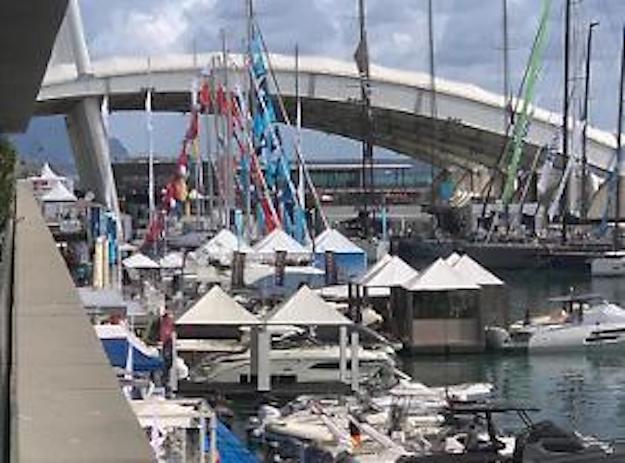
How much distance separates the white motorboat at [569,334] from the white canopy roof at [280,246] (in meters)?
12.3

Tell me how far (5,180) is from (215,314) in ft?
33.1

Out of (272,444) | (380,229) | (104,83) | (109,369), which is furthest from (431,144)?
(109,369)

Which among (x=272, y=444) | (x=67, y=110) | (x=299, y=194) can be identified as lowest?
(x=272, y=444)

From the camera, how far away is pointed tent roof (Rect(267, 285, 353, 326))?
32.5 metres

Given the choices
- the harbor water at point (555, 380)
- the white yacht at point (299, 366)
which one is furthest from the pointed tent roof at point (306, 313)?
the harbor water at point (555, 380)

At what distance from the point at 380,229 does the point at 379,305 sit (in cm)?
5675

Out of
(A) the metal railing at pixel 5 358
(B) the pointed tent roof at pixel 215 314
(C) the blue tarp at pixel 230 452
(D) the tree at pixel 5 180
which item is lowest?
(C) the blue tarp at pixel 230 452

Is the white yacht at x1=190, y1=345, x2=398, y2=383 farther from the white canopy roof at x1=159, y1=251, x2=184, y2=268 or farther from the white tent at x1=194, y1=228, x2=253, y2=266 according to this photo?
the white tent at x1=194, y1=228, x2=253, y2=266

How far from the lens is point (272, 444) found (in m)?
23.7

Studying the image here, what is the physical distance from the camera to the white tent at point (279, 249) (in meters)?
52.0

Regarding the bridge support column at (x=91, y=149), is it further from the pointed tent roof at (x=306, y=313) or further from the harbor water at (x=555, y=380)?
the pointed tent roof at (x=306, y=313)

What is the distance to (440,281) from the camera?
40594 millimetres

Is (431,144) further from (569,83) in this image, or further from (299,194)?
(299,194)

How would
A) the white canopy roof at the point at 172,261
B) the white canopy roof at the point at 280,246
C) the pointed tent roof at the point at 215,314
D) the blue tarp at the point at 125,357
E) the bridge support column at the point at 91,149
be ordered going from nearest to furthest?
the blue tarp at the point at 125,357 → the pointed tent roof at the point at 215,314 → the white canopy roof at the point at 280,246 → the white canopy roof at the point at 172,261 → the bridge support column at the point at 91,149
